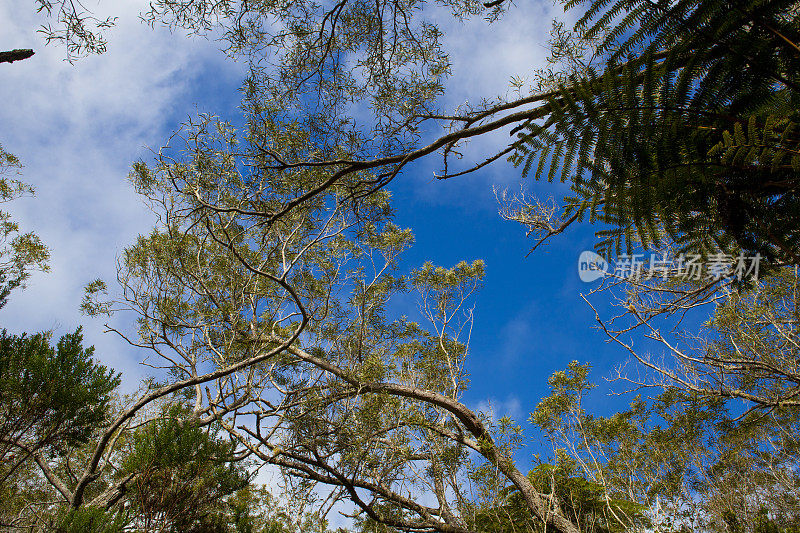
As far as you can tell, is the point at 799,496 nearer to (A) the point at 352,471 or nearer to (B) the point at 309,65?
(A) the point at 352,471

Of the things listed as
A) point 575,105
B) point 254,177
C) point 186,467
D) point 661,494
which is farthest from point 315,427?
point 661,494

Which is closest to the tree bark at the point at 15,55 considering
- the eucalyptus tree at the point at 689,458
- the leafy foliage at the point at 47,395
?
the leafy foliage at the point at 47,395

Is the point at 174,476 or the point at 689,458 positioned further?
the point at 689,458

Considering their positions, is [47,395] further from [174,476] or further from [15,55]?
[15,55]

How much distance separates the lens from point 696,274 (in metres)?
4.06

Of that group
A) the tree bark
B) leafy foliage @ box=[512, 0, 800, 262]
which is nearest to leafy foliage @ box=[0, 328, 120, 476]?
the tree bark

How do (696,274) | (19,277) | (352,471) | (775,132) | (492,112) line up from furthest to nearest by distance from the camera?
(19,277)
(352,471)
(696,274)
(492,112)
(775,132)

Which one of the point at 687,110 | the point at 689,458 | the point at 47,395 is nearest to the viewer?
the point at 687,110

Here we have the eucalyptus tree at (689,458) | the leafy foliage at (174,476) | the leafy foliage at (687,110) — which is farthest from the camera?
the eucalyptus tree at (689,458)

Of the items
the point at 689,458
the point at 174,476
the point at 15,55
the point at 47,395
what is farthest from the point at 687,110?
the point at 689,458

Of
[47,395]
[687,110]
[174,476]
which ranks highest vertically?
[687,110]

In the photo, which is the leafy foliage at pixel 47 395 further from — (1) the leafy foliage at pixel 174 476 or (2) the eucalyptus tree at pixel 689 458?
(2) the eucalyptus tree at pixel 689 458

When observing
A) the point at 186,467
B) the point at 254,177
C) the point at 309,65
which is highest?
the point at 309,65

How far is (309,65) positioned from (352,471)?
21.7 feet
